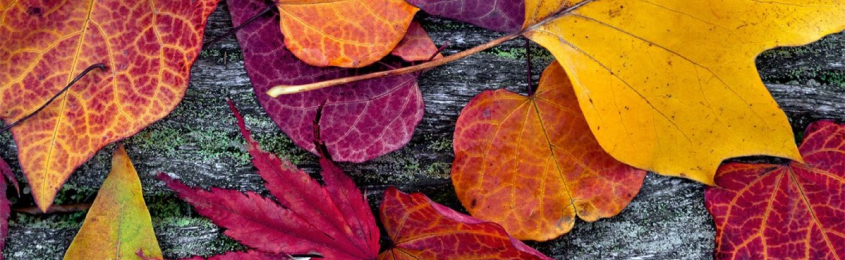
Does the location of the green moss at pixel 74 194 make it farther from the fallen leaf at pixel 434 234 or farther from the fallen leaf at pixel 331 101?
the fallen leaf at pixel 434 234

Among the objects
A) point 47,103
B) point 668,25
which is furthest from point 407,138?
point 47,103

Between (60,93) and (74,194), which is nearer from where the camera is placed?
(60,93)

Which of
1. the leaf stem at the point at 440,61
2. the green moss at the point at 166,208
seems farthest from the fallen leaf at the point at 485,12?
the green moss at the point at 166,208

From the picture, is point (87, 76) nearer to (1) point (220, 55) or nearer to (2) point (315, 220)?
(1) point (220, 55)

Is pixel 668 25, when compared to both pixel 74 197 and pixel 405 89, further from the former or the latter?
pixel 74 197

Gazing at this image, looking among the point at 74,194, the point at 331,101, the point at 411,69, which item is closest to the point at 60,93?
the point at 74,194

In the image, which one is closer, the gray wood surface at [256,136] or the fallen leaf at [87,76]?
the fallen leaf at [87,76]

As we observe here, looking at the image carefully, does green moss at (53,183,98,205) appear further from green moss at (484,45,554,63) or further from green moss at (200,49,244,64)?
green moss at (484,45,554,63)
